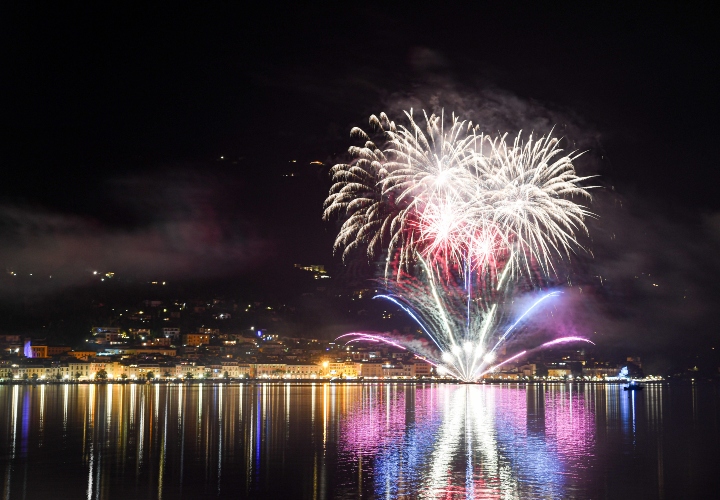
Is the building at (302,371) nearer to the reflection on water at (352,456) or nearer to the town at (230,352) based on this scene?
the town at (230,352)

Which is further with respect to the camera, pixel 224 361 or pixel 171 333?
pixel 171 333

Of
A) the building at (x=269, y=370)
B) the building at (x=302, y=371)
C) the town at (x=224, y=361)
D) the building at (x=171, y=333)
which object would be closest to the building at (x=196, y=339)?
the town at (x=224, y=361)

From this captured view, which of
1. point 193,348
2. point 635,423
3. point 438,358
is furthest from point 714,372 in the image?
point 635,423

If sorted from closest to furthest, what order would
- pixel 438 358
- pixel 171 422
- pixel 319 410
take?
pixel 171 422, pixel 319 410, pixel 438 358

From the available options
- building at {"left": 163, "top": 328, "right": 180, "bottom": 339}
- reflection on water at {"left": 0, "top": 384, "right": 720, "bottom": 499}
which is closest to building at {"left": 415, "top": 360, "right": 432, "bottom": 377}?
building at {"left": 163, "top": 328, "right": 180, "bottom": 339}

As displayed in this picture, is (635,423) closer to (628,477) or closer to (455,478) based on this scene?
(628,477)

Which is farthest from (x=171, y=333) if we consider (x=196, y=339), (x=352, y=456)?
(x=352, y=456)

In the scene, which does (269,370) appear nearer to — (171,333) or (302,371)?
(302,371)

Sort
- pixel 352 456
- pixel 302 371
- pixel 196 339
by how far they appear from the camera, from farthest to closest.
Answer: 1. pixel 196 339
2. pixel 302 371
3. pixel 352 456

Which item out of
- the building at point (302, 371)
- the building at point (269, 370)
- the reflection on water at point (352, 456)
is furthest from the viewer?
the building at point (302, 371)
